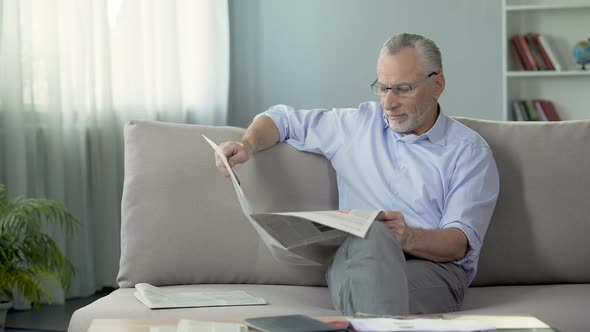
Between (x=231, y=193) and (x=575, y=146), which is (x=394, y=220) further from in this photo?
(x=575, y=146)

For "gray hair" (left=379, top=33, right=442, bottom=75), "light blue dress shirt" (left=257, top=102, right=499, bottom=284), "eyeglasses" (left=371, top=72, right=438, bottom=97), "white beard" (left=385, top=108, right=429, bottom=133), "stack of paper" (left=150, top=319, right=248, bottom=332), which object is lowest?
"stack of paper" (left=150, top=319, right=248, bottom=332)

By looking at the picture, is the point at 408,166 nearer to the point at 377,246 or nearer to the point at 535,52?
the point at 377,246

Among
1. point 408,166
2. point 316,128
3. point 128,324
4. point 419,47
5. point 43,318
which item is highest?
A: point 419,47

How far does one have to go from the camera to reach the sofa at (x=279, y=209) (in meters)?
2.31

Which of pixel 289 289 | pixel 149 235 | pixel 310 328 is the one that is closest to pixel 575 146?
pixel 289 289

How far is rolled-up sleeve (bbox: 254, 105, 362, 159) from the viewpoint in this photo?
2.45 meters

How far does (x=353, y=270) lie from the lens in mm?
1836

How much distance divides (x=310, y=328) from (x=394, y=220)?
73 cm

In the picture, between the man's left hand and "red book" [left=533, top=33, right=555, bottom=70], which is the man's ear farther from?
"red book" [left=533, top=33, right=555, bottom=70]

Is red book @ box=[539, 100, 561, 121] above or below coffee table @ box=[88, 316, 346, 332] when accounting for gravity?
above

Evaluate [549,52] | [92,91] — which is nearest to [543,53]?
[549,52]

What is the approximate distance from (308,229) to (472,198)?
0.53 meters

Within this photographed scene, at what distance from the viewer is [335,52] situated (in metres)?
5.07

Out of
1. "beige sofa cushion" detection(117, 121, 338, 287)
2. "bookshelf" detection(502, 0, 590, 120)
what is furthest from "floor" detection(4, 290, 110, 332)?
"bookshelf" detection(502, 0, 590, 120)
